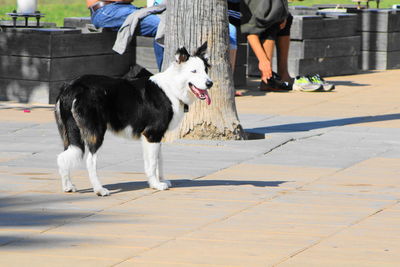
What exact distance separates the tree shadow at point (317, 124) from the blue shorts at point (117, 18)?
3.21 m

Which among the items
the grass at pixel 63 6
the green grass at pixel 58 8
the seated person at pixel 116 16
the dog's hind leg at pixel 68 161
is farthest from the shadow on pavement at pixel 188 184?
the grass at pixel 63 6

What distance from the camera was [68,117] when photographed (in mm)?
8188

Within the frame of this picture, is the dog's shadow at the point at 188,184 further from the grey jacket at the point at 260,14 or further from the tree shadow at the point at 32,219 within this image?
the grey jacket at the point at 260,14

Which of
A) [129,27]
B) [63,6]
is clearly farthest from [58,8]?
[129,27]

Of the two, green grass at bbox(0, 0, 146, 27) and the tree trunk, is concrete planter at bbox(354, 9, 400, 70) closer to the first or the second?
the tree trunk

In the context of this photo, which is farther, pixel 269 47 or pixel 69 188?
pixel 269 47

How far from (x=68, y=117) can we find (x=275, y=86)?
817 cm

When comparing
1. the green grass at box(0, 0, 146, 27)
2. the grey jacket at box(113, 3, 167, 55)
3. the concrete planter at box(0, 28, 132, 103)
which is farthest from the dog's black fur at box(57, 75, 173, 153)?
the green grass at box(0, 0, 146, 27)

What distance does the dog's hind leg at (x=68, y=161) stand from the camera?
8.16m

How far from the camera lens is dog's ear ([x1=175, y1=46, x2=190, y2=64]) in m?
8.36

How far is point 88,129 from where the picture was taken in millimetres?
8133

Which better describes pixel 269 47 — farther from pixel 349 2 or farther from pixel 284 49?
pixel 349 2

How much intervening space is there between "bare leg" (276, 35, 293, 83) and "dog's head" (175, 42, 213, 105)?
7.90 metres

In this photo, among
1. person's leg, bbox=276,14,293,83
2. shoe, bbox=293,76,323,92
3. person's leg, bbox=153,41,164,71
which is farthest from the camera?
person's leg, bbox=276,14,293,83
